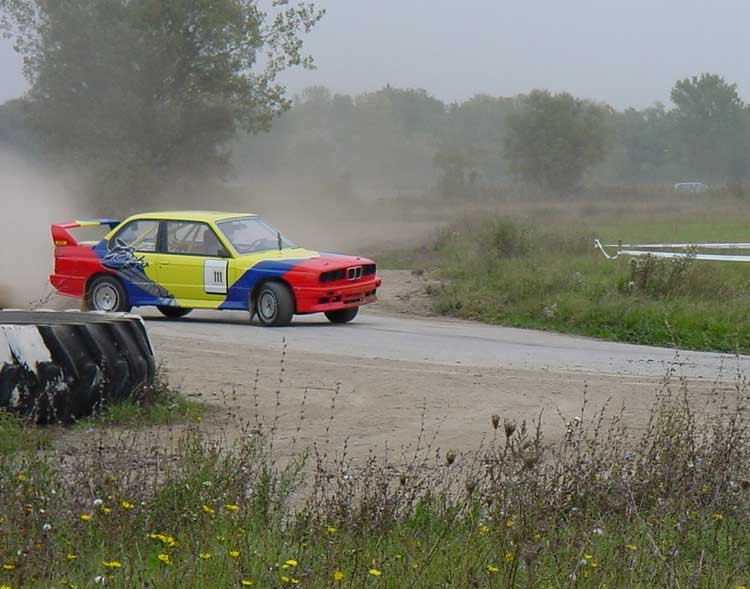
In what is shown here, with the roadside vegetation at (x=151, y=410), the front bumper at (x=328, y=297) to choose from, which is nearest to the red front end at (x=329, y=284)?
the front bumper at (x=328, y=297)

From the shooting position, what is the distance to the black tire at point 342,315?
18.4 m

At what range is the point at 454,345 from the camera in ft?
51.9

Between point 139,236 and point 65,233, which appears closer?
point 139,236

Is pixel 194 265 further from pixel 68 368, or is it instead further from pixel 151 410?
pixel 68 368

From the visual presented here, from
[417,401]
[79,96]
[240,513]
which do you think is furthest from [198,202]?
[240,513]

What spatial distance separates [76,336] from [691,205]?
47.7 m

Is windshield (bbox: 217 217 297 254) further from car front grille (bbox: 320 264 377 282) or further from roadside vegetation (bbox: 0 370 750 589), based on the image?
roadside vegetation (bbox: 0 370 750 589)

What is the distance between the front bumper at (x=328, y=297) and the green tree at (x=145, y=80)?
99.4 feet

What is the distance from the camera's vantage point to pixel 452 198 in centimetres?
5956

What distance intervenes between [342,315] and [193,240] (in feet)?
7.84

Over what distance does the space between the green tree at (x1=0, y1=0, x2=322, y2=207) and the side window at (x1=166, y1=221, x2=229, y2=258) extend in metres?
29.0

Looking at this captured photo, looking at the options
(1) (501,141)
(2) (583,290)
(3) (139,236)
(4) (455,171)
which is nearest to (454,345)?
(2) (583,290)

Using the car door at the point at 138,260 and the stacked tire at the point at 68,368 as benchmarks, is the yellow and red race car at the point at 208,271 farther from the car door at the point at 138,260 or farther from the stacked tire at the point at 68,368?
the stacked tire at the point at 68,368

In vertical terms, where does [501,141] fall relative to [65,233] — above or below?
above
